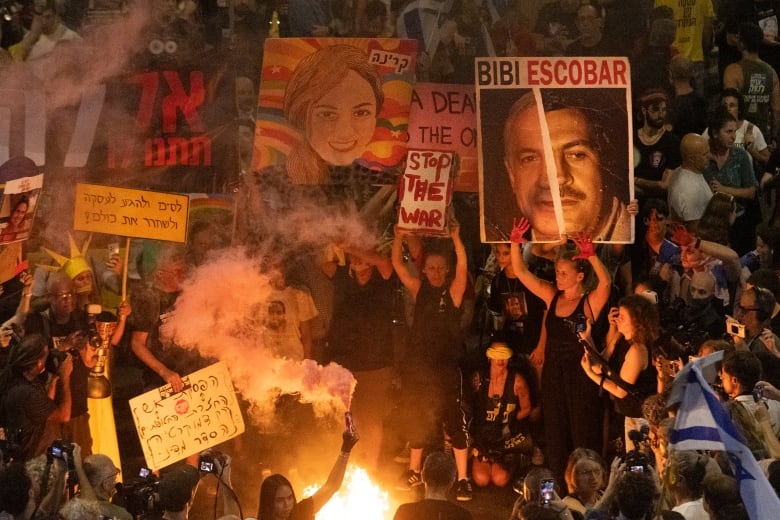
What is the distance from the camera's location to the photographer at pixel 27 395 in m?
7.77

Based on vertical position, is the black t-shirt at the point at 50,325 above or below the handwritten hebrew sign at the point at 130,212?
below

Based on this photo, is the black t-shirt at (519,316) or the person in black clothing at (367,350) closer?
the person in black clothing at (367,350)

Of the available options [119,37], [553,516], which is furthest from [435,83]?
[553,516]

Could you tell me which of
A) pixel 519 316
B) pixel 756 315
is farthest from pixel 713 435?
pixel 519 316

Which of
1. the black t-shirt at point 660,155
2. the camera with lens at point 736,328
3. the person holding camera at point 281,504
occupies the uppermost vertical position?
the black t-shirt at point 660,155

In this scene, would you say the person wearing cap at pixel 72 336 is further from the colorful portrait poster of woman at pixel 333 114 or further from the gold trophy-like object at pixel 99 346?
the colorful portrait poster of woman at pixel 333 114

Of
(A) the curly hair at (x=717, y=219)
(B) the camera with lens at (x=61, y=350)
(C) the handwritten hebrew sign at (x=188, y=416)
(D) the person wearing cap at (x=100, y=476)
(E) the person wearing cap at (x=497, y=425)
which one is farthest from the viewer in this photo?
(A) the curly hair at (x=717, y=219)

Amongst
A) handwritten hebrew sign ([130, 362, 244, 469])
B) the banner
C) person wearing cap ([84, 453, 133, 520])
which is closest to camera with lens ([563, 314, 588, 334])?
the banner

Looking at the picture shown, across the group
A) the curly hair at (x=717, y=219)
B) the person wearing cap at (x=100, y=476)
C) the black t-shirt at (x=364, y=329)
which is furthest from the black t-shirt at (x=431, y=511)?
the curly hair at (x=717, y=219)

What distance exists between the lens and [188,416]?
338 inches

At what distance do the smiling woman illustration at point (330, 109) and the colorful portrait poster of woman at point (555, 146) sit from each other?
35.4 inches

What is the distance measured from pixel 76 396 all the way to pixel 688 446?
4.44 m

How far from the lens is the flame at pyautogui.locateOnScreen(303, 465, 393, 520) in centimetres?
783

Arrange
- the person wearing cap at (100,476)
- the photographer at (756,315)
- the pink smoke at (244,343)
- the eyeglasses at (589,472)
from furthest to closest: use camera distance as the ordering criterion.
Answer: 1. the pink smoke at (244,343)
2. the photographer at (756,315)
3. the eyeglasses at (589,472)
4. the person wearing cap at (100,476)
